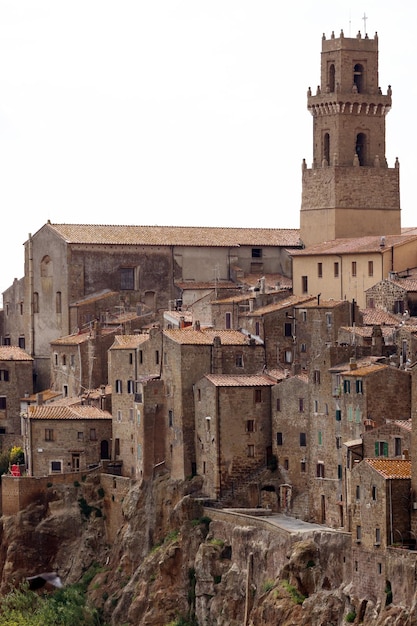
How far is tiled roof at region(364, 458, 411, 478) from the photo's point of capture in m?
87.9

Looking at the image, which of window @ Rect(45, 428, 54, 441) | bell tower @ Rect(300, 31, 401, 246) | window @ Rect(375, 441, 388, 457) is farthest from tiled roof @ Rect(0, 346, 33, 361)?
window @ Rect(375, 441, 388, 457)

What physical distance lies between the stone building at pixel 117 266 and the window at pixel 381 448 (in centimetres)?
2809

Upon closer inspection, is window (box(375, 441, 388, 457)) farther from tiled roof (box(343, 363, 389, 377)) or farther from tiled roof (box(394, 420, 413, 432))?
tiled roof (box(343, 363, 389, 377))

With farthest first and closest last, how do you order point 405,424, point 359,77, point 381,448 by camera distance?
1. point 359,77
2. point 381,448
3. point 405,424

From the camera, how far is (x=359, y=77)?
386 ft

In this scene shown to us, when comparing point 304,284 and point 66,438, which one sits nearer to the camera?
point 66,438

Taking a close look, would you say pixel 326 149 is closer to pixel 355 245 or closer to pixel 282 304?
pixel 355 245

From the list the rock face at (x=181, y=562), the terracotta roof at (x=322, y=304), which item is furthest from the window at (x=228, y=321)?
the rock face at (x=181, y=562)

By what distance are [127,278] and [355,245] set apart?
559 inches

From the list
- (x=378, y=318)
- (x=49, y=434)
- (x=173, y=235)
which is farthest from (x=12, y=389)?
(x=378, y=318)

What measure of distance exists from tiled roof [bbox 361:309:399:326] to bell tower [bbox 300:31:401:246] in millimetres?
11870

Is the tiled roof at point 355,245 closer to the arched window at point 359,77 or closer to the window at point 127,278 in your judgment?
the arched window at point 359,77

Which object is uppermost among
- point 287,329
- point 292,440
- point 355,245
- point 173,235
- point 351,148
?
point 351,148

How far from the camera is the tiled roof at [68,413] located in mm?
110438
